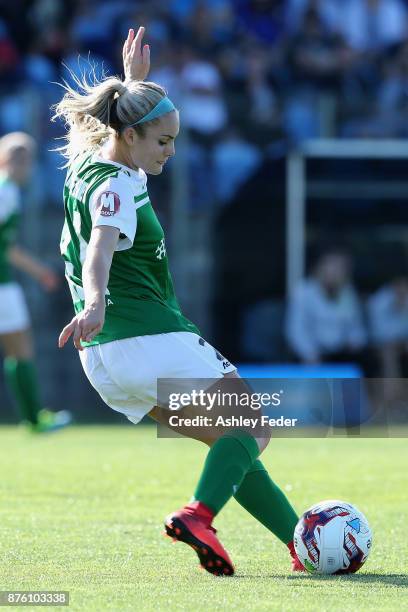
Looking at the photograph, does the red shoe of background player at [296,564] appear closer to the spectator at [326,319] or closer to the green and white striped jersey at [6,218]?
the green and white striped jersey at [6,218]

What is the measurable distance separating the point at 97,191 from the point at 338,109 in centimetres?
998

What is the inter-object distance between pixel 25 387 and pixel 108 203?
6.69m

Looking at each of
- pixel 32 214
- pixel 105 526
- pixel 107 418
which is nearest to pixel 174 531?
pixel 105 526

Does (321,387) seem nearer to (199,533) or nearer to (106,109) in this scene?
(106,109)

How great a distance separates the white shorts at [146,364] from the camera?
498 centimetres

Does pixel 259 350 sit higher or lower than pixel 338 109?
lower

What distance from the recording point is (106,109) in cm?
517

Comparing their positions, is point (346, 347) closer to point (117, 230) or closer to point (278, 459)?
point (278, 459)

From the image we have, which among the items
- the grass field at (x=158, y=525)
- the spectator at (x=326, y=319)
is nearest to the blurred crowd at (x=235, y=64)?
the spectator at (x=326, y=319)

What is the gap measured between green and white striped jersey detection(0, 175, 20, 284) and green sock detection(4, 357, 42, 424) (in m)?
0.84

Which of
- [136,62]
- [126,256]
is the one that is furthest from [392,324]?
[126,256]

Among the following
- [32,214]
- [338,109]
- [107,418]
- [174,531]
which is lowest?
[107,418]

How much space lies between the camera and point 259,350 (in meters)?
14.4

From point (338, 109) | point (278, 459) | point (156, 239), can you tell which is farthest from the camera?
point (338, 109)
